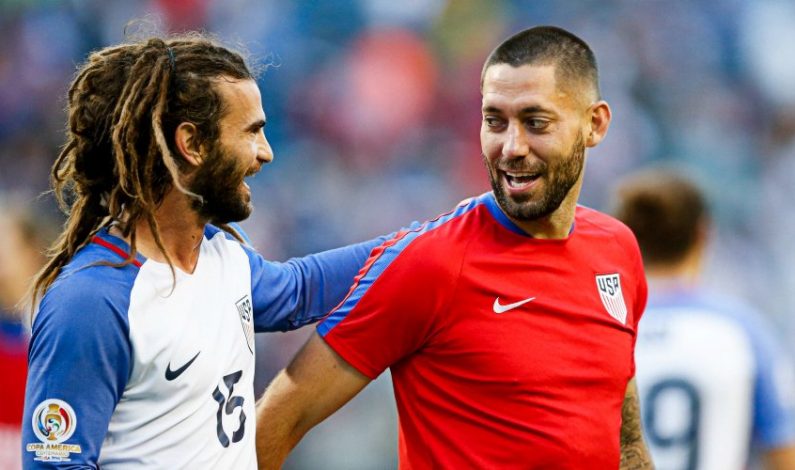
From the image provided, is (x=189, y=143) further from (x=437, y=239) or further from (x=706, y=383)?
Result: (x=706, y=383)

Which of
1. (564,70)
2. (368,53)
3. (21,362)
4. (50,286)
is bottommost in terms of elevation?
(21,362)

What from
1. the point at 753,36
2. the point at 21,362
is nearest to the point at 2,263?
the point at 21,362

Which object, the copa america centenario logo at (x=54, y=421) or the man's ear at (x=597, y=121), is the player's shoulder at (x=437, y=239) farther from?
the copa america centenario logo at (x=54, y=421)

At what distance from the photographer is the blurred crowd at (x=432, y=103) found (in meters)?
8.40

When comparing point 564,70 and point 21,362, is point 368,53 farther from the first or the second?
point 564,70

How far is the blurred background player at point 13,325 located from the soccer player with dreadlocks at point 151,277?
8.59ft

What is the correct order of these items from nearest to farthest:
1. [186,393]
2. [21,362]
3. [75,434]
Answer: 1. [75,434]
2. [186,393]
3. [21,362]

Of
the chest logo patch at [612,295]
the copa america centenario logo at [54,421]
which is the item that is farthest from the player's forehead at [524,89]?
the copa america centenario logo at [54,421]

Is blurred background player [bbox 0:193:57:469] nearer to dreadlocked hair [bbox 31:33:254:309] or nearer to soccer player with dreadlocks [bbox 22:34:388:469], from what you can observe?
soccer player with dreadlocks [bbox 22:34:388:469]

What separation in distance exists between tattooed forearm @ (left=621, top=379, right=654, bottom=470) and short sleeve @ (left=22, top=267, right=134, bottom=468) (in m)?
1.65

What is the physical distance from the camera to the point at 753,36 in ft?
28.6

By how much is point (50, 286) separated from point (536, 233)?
54.9 inches

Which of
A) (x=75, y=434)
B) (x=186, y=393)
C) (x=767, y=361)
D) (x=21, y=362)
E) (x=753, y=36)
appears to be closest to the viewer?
(x=75, y=434)

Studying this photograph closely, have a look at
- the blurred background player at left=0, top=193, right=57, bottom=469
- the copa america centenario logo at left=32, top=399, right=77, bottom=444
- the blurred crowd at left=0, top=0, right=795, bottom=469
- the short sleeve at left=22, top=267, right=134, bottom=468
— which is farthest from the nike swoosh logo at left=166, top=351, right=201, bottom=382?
the blurred crowd at left=0, top=0, right=795, bottom=469
